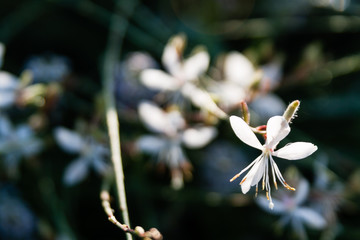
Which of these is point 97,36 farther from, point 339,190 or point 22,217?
point 339,190

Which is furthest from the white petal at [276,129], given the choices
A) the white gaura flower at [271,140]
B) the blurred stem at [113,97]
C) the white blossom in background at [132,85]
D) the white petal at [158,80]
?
the white blossom in background at [132,85]

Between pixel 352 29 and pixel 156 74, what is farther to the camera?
pixel 352 29

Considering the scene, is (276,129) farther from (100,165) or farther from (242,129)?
(100,165)

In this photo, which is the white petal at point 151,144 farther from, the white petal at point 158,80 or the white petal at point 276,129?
the white petal at point 276,129

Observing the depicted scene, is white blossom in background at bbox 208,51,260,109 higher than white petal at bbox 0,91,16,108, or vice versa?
white blossom in background at bbox 208,51,260,109

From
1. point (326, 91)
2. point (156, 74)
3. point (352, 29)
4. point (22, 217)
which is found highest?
point (352, 29)

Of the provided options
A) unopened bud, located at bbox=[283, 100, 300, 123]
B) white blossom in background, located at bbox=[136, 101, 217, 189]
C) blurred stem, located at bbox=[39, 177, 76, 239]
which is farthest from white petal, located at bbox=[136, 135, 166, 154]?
unopened bud, located at bbox=[283, 100, 300, 123]

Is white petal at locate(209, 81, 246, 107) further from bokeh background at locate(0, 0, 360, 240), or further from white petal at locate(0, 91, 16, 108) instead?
white petal at locate(0, 91, 16, 108)

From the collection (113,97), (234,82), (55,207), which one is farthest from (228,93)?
(55,207)

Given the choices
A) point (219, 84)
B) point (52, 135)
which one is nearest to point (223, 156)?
point (219, 84)
